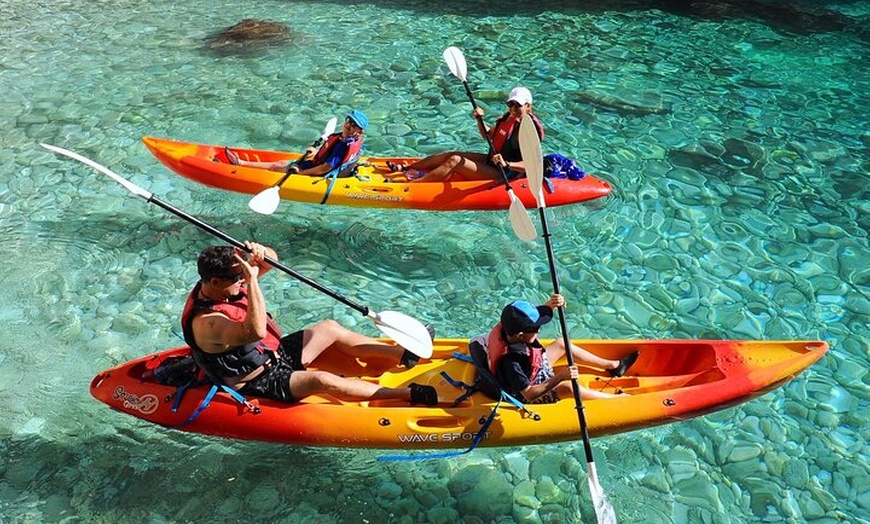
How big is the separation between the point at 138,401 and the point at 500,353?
7.13 ft

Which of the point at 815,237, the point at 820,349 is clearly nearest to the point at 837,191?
the point at 815,237

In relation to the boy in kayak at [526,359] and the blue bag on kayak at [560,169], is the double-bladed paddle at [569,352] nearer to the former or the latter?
the boy in kayak at [526,359]

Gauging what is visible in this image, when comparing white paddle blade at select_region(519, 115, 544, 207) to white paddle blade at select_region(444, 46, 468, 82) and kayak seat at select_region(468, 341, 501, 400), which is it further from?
white paddle blade at select_region(444, 46, 468, 82)

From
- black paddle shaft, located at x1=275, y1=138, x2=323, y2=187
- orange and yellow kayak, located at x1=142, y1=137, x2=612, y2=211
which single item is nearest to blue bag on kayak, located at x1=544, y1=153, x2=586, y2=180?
orange and yellow kayak, located at x1=142, y1=137, x2=612, y2=211

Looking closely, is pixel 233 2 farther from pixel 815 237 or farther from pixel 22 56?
pixel 815 237

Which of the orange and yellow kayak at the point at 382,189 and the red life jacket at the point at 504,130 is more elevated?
the red life jacket at the point at 504,130

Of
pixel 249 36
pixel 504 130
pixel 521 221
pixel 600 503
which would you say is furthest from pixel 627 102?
pixel 600 503

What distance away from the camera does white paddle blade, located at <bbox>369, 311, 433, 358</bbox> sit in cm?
443

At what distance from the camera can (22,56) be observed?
10.9 metres

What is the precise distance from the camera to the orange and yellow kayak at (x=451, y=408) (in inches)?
169

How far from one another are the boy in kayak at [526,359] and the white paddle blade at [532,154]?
3.00ft

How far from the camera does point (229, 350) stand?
4.27m

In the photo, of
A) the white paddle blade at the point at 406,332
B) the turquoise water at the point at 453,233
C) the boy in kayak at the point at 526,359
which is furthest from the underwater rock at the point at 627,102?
the white paddle blade at the point at 406,332

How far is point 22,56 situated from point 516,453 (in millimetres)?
9963
